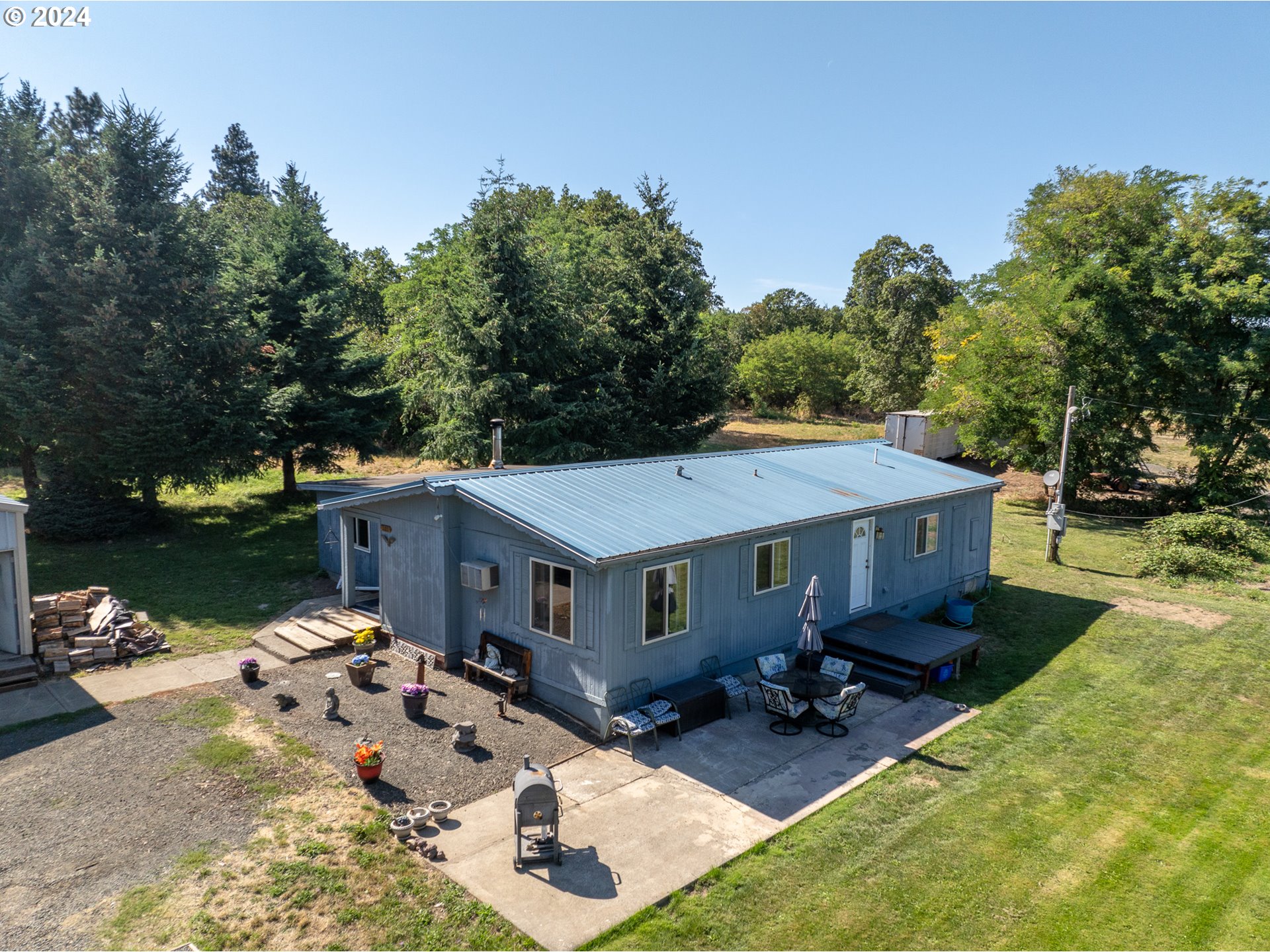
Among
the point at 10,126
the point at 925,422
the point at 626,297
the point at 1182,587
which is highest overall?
A: the point at 10,126

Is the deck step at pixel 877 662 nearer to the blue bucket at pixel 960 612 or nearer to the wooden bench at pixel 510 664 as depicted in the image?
the blue bucket at pixel 960 612

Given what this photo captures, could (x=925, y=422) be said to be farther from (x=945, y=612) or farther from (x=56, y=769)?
(x=56, y=769)

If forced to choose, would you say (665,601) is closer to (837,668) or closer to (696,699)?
(696,699)

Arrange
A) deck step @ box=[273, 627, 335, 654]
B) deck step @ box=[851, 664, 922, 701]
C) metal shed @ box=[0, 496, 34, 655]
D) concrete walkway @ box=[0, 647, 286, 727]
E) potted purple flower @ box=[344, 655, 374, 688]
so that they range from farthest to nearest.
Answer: deck step @ box=[273, 627, 335, 654]
metal shed @ box=[0, 496, 34, 655]
deck step @ box=[851, 664, 922, 701]
potted purple flower @ box=[344, 655, 374, 688]
concrete walkway @ box=[0, 647, 286, 727]

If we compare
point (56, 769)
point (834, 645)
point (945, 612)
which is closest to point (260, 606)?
point (56, 769)

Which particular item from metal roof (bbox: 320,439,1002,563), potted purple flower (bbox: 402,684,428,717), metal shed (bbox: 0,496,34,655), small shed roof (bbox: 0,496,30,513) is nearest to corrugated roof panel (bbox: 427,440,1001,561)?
metal roof (bbox: 320,439,1002,563)

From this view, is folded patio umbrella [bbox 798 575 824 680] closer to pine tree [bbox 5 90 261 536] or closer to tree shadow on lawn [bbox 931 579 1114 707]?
tree shadow on lawn [bbox 931 579 1114 707]
